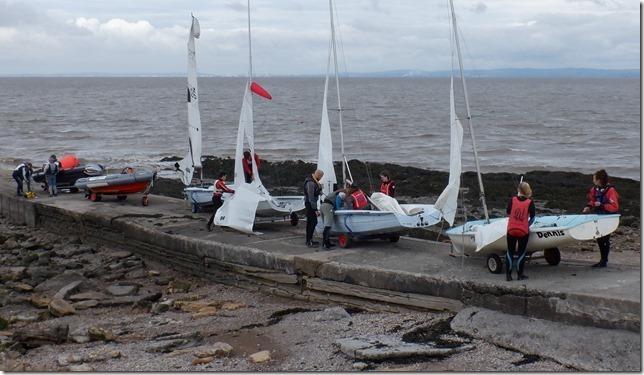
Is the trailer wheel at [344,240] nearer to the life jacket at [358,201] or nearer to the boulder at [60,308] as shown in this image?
the life jacket at [358,201]

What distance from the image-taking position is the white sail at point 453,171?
1217 cm

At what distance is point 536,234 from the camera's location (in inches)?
423

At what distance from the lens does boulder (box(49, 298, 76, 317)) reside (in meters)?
12.7

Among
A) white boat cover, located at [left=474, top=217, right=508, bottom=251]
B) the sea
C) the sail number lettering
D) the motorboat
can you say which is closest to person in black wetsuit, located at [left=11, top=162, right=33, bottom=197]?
the motorboat

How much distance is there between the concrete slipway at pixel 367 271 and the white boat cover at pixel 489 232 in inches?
16.7

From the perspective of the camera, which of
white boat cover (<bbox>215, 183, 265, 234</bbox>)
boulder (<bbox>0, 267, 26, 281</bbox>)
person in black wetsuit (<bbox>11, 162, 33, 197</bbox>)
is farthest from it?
person in black wetsuit (<bbox>11, 162, 33, 197</bbox>)

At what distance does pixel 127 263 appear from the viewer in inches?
629

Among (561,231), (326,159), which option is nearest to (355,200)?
(326,159)

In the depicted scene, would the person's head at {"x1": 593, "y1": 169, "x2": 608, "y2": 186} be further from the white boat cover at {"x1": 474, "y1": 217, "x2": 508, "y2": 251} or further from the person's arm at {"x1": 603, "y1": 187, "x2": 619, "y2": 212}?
the white boat cover at {"x1": 474, "y1": 217, "x2": 508, "y2": 251}

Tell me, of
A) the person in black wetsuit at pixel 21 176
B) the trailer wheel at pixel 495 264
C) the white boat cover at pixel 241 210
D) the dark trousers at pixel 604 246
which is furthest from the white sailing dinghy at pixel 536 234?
the person in black wetsuit at pixel 21 176

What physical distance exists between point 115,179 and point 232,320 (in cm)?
907

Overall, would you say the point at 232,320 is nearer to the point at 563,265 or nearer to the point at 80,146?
the point at 563,265

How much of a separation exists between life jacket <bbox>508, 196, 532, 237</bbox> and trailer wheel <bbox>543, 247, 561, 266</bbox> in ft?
3.62

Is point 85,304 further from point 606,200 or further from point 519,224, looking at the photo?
point 606,200
